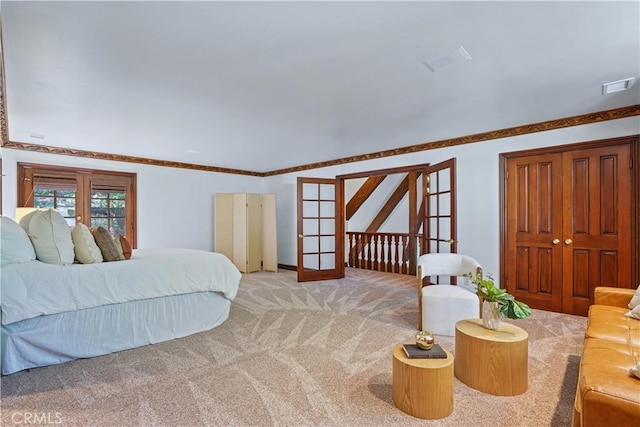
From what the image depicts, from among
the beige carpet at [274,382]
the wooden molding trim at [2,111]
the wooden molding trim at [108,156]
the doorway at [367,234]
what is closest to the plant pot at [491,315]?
the beige carpet at [274,382]

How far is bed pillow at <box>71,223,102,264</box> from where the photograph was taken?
2834mm

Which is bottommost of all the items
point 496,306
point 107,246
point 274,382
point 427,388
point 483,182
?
point 274,382

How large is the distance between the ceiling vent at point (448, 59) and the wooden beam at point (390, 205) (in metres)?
5.11

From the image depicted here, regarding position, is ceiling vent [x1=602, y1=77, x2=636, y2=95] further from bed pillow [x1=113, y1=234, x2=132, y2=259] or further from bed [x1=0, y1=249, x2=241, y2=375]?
bed pillow [x1=113, y1=234, x2=132, y2=259]

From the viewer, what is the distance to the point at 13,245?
2447 mm

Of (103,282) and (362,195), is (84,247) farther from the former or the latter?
(362,195)

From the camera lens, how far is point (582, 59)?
8.13ft

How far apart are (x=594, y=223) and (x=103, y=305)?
4959mm

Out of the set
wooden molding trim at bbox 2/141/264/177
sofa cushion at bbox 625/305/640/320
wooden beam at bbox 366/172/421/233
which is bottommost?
sofa cushion at bbox 625/305/640/320

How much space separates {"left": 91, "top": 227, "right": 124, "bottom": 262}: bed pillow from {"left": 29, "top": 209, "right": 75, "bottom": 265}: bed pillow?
10.3 inches

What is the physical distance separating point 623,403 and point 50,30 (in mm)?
3423

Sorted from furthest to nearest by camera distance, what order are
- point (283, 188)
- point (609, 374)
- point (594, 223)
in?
point (283, 188) → point (594, 223) → point (609, 374)

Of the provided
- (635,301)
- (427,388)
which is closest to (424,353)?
(427,388)

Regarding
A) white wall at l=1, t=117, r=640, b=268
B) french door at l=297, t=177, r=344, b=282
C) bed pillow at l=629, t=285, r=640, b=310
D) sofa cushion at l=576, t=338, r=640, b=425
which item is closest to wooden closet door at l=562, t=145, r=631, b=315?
white wall at l=1, t=117, r=640, b=268
